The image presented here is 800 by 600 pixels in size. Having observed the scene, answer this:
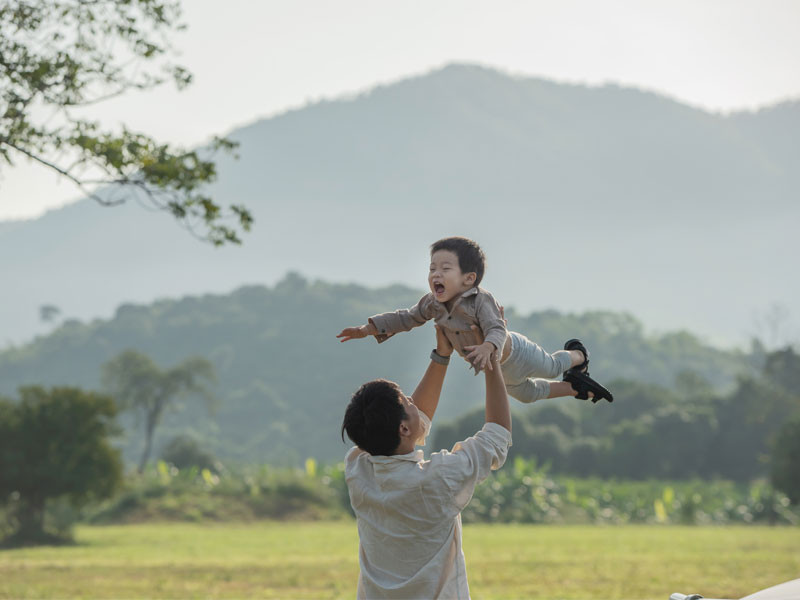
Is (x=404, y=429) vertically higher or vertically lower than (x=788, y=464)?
higher

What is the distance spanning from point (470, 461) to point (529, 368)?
0.94 metres

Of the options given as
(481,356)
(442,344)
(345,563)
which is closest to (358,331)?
(442,344)

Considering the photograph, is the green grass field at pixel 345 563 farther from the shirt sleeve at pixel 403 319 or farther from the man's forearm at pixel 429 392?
the man's forearm at pixel 429 392

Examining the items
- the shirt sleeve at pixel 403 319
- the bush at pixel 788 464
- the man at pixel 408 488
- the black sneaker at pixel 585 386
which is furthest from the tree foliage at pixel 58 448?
the man at pixel 408 488

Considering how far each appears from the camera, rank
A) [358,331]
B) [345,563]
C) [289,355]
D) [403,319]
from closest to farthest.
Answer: [358,331] < [403,319] < [345,563] < [289,355]

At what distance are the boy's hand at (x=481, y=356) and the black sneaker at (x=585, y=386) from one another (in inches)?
33.2

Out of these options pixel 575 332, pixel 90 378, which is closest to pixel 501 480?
pixel 575 332

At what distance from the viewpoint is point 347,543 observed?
18.4 meters

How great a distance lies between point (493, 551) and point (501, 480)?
7702mm

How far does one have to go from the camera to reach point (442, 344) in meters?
3.80

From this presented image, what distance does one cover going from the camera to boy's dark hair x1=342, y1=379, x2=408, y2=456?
3184 millimetres

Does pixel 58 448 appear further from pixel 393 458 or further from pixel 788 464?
pixel 393 458

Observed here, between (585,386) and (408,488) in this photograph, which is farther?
(585,386)

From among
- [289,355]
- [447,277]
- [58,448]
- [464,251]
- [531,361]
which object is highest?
[289,355]
